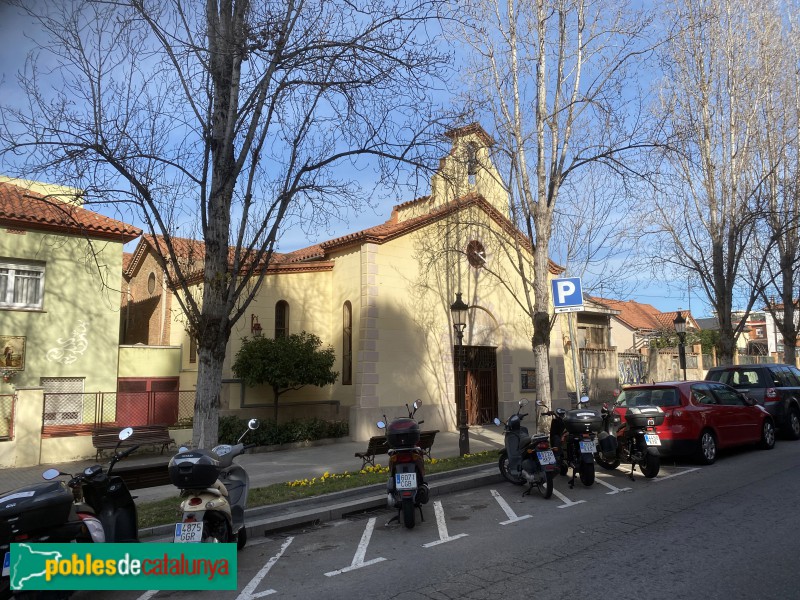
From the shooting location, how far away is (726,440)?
1094cm

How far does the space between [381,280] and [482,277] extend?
430 centimetres

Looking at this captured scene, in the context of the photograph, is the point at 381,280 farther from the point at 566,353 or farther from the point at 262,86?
the point at 566,353

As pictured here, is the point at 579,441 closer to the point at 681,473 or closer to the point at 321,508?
the point at 681,473

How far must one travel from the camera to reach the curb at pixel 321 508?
700 cm

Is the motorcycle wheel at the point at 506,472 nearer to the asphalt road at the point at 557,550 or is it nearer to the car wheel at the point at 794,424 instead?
the asphalt road at the point at 557,550

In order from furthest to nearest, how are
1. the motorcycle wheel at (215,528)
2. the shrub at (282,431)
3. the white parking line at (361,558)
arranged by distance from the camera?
1. the shrub at (282,431)
2. the white parking line at (361,558)
3. the motorcycle wheel at (215,528)

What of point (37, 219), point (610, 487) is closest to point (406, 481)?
point (610, 487)

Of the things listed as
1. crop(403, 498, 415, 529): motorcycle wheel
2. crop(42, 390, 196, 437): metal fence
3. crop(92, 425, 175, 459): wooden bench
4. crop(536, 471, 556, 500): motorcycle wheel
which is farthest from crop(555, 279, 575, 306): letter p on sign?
crop(42, 390, 196, 437): metal fence

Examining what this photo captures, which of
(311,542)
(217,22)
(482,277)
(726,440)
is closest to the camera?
(311,542)

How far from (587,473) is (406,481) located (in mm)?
3400

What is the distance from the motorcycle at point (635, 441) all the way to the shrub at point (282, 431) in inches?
308

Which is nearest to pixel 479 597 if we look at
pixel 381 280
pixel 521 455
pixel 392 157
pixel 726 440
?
pixel 521 455

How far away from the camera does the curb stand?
276 inches

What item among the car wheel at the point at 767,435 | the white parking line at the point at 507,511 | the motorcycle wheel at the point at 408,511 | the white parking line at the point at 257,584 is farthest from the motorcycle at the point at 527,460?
the car wheel at the point at 767,435
